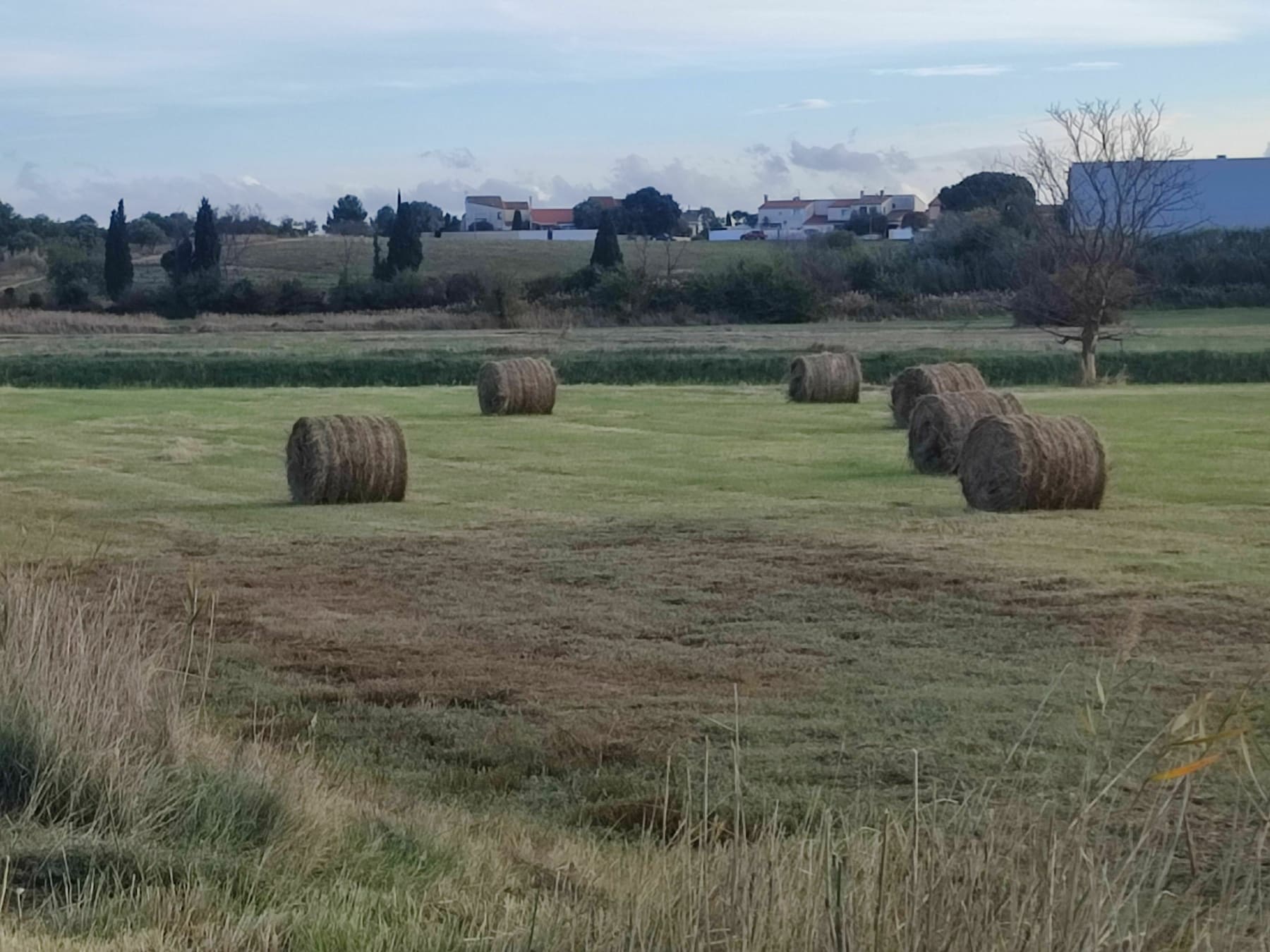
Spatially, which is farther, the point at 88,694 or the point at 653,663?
the point at 653,663

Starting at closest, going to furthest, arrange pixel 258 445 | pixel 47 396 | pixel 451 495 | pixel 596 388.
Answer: pixel 451 495
pixel 258 445
pixel 47 396
pixel 596 388

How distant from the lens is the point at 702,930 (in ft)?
14.0

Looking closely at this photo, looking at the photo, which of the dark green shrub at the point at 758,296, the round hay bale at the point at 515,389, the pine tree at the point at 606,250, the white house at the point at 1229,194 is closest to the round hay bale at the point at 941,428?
the round hay bale at the point at 515,389

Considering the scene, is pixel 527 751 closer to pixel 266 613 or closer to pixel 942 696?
pixel 942 696

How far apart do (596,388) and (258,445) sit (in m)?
15.4

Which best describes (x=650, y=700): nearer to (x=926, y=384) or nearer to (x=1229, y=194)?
(x=926, y=384)

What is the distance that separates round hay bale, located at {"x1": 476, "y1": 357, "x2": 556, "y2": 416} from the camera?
3250 cm

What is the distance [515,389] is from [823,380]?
6.57m

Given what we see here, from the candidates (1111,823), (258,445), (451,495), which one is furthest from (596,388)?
(1111,823)

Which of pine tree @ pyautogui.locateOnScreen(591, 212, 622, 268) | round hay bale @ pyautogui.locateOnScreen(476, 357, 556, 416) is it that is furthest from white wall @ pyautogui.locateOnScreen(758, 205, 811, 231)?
round hay bale @ pyautogui.locateOnScreen(476, 357, 556, 416)

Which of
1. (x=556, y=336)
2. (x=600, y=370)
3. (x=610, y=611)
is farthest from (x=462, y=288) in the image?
(x=610, y=611)

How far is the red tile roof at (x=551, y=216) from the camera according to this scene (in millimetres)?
159125

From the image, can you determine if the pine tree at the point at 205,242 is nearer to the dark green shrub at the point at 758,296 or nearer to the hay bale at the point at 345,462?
the dark green shrub at the point at 758,296

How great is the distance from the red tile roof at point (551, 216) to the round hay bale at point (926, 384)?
130937 millimetres
